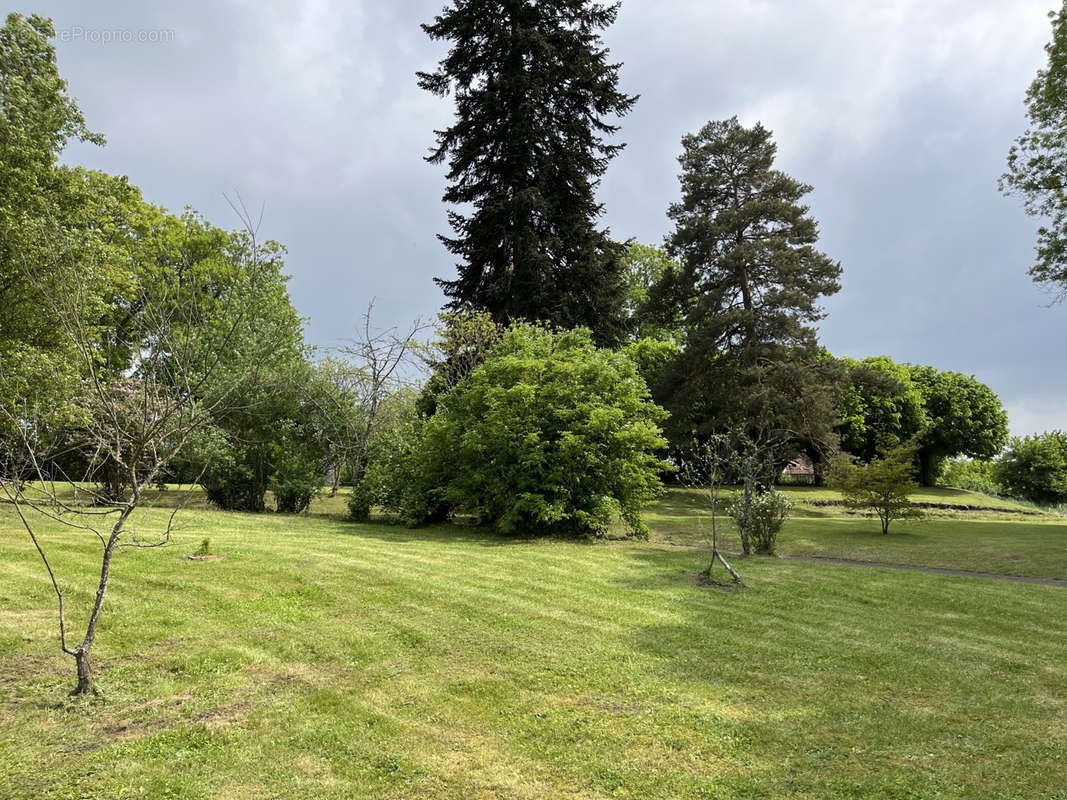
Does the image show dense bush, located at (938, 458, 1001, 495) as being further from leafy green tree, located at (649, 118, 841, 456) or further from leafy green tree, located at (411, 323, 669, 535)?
leafy green tree, located at (411, 323, 669, 535)

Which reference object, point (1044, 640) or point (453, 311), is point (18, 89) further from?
point (1044, 640)

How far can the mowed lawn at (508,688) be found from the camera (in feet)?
10.1

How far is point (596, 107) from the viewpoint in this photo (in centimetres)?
2298

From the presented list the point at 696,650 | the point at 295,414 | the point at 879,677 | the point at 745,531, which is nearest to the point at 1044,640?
the point at 879,677

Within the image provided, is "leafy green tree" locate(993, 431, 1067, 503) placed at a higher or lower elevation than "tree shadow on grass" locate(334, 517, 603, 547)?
higher

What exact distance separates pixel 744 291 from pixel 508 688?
24966 mm

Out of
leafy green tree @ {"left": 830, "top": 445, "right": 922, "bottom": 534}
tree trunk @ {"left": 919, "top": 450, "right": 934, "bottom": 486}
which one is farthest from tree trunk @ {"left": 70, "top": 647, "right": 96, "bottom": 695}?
tree trunk @ {"left": 919, "top": 450, "right": 934, "bottom": 486}

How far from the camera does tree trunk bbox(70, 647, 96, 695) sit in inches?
148

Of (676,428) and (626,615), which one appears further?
(676,428)

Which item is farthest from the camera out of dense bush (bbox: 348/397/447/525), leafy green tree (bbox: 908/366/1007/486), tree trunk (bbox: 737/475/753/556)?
leafy green tree (bbox: 908/366/1007/486)

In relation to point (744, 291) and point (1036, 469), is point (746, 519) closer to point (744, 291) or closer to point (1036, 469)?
point (744, 291)

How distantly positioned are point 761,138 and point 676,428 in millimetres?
13483

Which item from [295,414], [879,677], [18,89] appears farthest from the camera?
[295,414]

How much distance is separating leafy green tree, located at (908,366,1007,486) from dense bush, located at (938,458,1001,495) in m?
2.24
